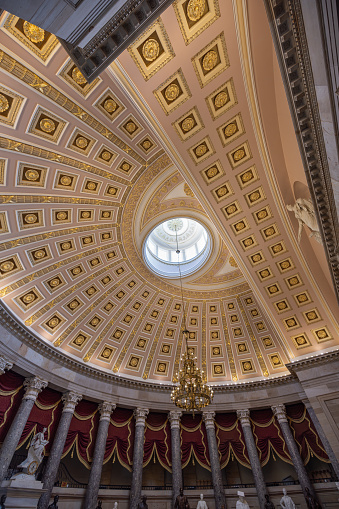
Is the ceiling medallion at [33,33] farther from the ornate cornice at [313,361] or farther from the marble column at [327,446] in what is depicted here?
the marble column at [327,446]

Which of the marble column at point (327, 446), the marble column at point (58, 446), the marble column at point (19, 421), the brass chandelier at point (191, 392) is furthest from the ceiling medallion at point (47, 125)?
the marble column at point (327, 446)

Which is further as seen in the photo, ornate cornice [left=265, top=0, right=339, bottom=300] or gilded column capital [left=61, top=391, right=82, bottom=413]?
gilded column capital [left=61, top=391, right=82, bottom=413]

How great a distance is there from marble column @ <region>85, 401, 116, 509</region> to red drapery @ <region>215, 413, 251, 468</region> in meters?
6.00

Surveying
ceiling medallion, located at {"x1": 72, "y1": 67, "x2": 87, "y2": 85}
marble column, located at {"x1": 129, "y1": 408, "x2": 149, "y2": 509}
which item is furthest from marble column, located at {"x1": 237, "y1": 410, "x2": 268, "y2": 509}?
ceiling medallion, located at {"x1": 72, "y1": 67, "x2": 87, "y2": 85}

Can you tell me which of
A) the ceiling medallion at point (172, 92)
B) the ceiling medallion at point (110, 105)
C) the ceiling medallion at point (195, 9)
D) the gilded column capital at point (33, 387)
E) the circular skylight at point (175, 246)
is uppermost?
→ the circular skylight at point (175, 246)

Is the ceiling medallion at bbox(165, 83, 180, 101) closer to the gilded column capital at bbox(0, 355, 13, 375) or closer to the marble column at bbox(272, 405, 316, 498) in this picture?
the gilded column capital at bbox(0, 355, 13, 375)

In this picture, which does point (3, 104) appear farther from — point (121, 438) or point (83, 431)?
point (121, 438)

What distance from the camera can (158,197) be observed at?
1308cm

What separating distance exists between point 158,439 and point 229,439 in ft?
12.5

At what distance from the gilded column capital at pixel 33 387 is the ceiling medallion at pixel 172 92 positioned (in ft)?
39.6

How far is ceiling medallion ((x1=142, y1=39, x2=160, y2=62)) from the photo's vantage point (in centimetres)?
634

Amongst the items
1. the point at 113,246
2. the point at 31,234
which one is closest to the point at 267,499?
the point at 113,246

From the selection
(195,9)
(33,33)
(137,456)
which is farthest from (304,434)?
(33,33)

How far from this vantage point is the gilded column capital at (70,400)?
13.0 meters
